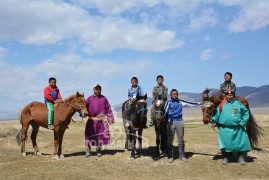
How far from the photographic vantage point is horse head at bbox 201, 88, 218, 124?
1001 centimetres

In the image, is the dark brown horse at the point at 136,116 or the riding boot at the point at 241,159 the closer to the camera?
the riding boot at the point at 241,159

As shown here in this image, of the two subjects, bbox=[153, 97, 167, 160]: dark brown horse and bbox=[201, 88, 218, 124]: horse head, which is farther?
bbox=[201, 88, 218, 124]: horse head

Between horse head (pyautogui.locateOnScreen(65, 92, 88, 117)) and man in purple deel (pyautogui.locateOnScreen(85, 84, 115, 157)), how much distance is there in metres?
0.56

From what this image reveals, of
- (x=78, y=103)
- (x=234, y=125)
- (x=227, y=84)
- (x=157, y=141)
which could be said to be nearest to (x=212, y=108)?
(x=234, y=125)

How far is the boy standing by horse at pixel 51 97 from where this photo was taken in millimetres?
11605

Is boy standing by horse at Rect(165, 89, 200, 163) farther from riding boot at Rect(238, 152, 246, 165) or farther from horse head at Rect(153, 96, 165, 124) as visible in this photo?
riding boot at Rect(238, 152, 246, 165)

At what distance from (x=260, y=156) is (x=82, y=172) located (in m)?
6.08

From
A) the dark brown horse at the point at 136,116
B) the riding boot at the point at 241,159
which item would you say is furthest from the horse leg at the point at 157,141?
the riding boot at the point at 241,159

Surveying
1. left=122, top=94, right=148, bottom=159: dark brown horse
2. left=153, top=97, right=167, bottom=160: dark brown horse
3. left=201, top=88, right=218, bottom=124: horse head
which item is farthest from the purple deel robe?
left=201, top=88, right=218, bottom=124: horse head

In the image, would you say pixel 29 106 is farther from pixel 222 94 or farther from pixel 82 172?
pixel 222 94

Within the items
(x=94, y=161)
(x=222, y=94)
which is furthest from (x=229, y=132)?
(x=94, y=161)

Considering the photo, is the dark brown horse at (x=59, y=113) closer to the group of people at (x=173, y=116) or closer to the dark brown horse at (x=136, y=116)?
the group of people at (x=173, y=116)

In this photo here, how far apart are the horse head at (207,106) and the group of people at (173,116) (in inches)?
6.7

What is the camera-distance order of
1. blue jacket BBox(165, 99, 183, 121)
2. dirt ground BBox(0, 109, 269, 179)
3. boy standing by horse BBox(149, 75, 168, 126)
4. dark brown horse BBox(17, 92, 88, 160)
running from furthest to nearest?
1. dark brown horse BBox(17, 92, 88, 160)
2. boy standing by horse BBox(149, 75, 168, 126)
3. blue jacket BBox(165, 99, 183, 121)
4. dirt ground BBox(0, 109, 269, 179)
